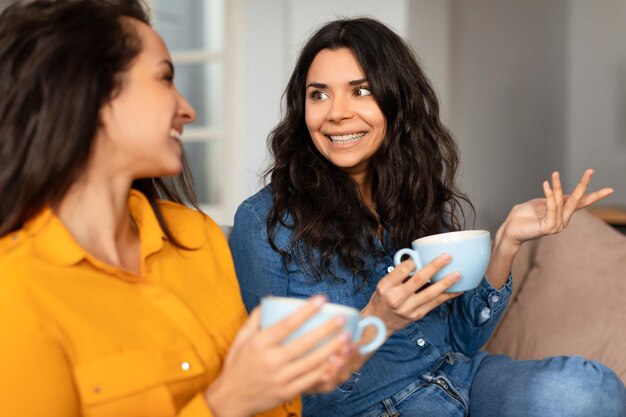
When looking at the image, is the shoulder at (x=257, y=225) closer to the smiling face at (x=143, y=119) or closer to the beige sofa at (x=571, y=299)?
the smiling face at (x=143, y=119)

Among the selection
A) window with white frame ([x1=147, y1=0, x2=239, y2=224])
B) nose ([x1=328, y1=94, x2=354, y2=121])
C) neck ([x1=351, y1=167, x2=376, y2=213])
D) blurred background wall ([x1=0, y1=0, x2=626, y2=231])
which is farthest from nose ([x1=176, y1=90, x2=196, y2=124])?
window with white frame ([x1=147, y1=0, x2=239, y2=224])

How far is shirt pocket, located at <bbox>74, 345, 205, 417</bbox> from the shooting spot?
1.04 meters

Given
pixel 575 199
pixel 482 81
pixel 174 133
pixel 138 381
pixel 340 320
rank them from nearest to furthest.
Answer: pixel 340 320 < pixel 138 381 < pixel 174 133 < pixel 575 199 < pixel 482 81

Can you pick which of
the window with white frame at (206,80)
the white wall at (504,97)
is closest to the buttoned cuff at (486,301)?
the white wall at (504,97)

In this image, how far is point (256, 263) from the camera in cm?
161

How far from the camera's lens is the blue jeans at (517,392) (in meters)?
1.48

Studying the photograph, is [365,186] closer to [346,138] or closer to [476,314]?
[346,138]

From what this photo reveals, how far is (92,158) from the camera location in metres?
1.12

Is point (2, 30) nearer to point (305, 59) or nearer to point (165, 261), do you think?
point (165, 261)

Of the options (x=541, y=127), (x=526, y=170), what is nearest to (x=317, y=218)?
(x=526, y=170)

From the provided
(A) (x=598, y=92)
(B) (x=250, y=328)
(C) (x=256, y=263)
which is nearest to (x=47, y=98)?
(B) (x=250, y=328)

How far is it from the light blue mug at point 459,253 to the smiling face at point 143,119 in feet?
1.32

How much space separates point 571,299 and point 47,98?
147 cm

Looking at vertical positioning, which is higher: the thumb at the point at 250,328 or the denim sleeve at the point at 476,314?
the thumb at the point at 250,328
